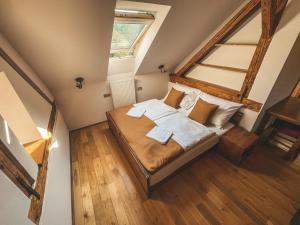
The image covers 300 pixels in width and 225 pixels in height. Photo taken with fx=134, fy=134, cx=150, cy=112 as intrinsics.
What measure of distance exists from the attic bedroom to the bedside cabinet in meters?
0.02

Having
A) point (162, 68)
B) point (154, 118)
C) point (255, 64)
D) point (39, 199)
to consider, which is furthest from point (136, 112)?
point (255, 64)

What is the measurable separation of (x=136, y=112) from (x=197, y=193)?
1.58 meters

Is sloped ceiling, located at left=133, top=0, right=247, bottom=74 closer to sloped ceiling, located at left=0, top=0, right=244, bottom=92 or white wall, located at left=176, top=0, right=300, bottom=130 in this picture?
sloped ceiling, located at left=0, top=0, right=244, bottom=92

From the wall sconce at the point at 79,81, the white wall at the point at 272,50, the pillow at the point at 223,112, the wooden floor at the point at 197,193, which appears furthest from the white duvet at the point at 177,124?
the wall sconce at the point at 79,81

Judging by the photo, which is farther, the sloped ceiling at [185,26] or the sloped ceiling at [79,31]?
the sloped ceiling at [185,26]

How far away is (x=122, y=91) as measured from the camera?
9.98ft

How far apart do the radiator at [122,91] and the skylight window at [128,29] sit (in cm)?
54

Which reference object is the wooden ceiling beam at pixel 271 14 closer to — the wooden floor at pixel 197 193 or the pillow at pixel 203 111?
the pillow at pixel 203 111

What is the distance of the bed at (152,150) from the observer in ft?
5.15

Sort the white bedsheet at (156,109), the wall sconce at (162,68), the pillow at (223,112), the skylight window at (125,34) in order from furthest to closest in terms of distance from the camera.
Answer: the wall sconce at (162,68) → the white bedsheet at (156,109) → the skylight window at (125,34) → the pillow at (223,112)

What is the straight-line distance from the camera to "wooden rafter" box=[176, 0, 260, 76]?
1.87 metres

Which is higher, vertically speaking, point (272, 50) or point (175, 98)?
point (272, 50)

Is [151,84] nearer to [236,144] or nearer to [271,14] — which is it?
[236,144]

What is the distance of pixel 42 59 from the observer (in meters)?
1.75
